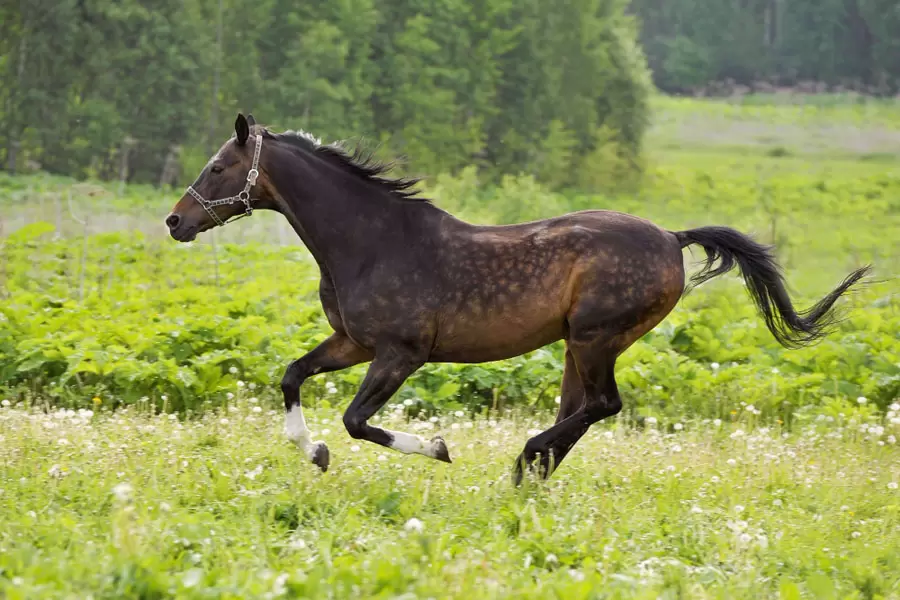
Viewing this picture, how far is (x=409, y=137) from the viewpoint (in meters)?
39.5

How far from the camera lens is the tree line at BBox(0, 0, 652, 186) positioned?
3372 cm

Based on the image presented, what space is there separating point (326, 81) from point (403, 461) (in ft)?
99.7

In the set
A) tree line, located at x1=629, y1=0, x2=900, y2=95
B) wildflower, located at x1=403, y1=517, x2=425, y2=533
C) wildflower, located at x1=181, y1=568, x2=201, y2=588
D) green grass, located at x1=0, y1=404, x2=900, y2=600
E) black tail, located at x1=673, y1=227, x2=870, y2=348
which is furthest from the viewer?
tree line, located at x1=629, y1=0, x2=900, y2=95

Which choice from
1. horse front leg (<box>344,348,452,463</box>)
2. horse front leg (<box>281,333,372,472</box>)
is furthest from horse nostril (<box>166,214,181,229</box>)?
horse front leg (<box>344,348,452,463</box>)

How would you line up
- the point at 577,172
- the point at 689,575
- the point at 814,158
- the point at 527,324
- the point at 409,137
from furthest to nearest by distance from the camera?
the point at 814,158, the point at 577,172, the point at 409,137, the point at 527,324, the point at 689,575

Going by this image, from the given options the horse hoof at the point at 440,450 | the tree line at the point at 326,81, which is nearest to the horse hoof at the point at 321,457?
the horse hoof at the point at 440,450

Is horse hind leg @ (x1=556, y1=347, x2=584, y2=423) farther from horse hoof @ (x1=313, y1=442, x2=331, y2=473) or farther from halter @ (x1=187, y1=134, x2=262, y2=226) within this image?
halter @ (x1=187, y1=134, x2=262, y2=226)

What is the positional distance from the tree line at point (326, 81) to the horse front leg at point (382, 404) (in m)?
23.8

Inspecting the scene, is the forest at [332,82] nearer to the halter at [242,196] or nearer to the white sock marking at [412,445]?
the halter at [242,196]

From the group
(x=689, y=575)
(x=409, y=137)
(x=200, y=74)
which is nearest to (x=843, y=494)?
(x=689, y=575)

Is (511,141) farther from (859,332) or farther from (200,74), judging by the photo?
(859,332)

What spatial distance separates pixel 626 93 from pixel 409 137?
383 inches

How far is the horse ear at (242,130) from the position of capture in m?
6.65

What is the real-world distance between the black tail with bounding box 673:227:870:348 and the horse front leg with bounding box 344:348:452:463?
192 cm
